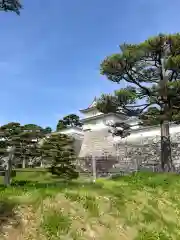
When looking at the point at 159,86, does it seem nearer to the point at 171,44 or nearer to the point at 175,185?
the point at 171,44

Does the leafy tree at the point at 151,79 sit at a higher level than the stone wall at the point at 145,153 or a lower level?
higher

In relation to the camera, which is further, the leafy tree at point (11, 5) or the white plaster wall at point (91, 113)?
the white plaster wall at point (91, 113)

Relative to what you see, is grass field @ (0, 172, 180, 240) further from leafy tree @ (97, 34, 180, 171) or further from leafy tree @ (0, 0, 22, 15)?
leafy tree @ (97, 34, 180, 171)

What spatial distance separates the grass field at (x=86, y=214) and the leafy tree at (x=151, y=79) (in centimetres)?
827

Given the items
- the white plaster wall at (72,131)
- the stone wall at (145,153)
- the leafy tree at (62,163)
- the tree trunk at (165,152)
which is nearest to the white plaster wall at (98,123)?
the white plaster wall at (72,131)

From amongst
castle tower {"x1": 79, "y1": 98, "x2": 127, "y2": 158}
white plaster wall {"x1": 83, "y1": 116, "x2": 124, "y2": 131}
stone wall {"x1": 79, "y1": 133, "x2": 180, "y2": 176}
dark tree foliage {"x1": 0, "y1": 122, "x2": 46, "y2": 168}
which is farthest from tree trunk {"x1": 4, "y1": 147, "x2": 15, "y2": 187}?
white plaster wall {"x1": 83, "y1": 116, "x2": 124, "y2": 131}

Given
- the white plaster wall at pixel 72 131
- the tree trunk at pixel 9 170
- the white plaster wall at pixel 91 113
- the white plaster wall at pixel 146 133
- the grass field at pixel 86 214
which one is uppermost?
the white plaster wall at pixel 91 113

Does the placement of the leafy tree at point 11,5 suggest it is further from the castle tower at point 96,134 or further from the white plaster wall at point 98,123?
the white plaster wall at point 98,123

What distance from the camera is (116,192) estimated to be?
802 cm

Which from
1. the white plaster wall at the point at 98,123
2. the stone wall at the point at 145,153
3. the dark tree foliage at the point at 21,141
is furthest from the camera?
the white plaster wall at the point at 98,123

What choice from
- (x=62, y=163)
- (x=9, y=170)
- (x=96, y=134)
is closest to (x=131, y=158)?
(x=62, y=163)

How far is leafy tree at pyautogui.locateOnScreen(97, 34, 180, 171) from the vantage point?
51.5 ft

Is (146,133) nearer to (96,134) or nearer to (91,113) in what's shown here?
(96,134)

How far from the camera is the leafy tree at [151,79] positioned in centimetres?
1570
